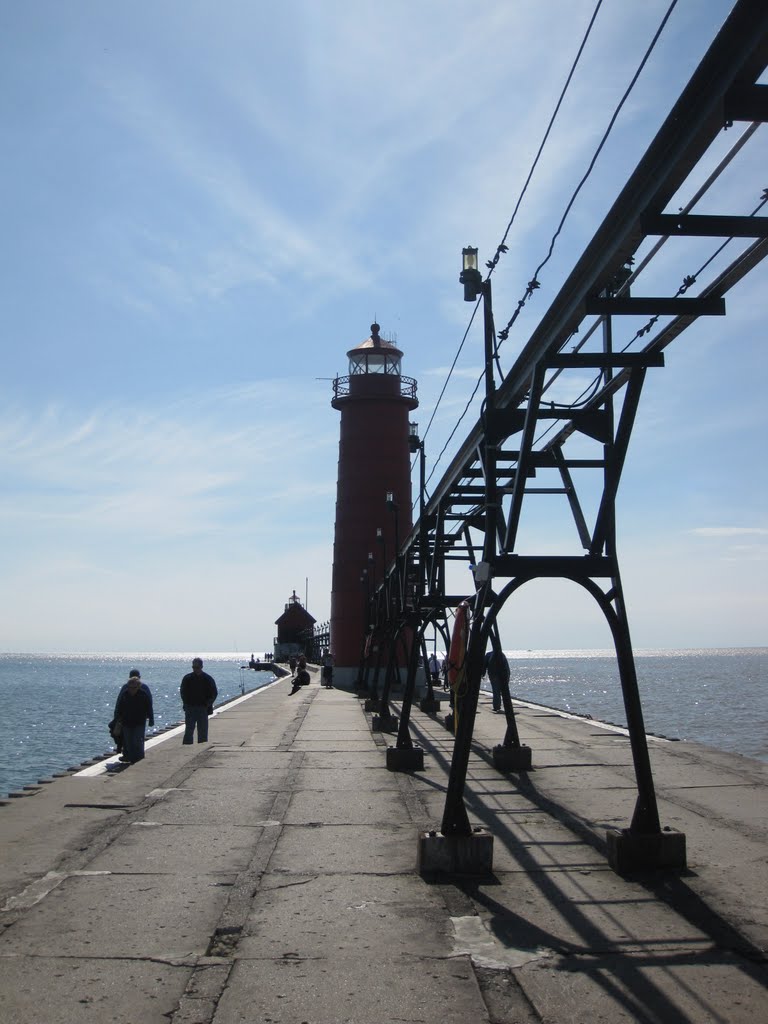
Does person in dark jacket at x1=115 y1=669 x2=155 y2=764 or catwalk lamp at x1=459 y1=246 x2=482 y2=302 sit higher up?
catwalk lamp at x1=459 y1=246 x2=482 y2=302

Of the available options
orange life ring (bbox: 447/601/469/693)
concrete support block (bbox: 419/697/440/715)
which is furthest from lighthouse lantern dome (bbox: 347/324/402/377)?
orange life ring (bbox: 447/601/469/693)

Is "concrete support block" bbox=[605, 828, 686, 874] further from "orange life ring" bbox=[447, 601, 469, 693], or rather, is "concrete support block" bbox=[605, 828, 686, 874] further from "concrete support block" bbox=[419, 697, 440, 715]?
"concrete support block" bbox=[419, 697, 440, 715]

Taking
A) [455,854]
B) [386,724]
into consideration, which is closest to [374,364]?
[386,724]

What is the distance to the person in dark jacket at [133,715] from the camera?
14898 mm

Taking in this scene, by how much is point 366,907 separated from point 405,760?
270 inches

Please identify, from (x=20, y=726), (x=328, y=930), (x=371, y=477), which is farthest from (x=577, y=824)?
(x=20, y=726)

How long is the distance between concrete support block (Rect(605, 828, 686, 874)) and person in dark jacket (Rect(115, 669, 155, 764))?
8777 mm

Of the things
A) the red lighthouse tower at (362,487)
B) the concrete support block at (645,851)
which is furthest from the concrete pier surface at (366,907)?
the red lighthouse tower at (362,487)

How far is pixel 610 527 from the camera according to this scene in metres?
9.04

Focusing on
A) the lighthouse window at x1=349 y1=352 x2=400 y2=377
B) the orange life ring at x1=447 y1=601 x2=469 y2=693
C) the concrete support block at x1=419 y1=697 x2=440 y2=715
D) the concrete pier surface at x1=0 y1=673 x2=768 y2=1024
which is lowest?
the concrete pier surface at x1=0 y1=673 x2=768 y2=1024

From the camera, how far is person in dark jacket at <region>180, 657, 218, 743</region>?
16.8 meters

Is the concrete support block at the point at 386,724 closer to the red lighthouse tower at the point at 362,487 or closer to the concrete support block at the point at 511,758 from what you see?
the concrete support block at the point at 511,758

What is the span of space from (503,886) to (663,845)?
4.76 ft

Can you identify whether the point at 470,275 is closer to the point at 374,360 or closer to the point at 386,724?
the point at 386,724
